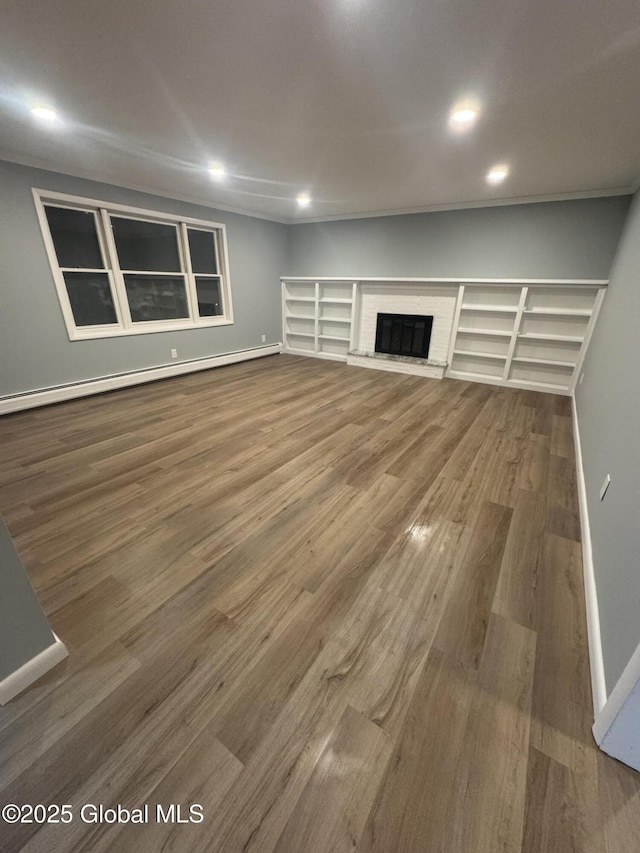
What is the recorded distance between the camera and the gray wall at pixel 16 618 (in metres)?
0.98

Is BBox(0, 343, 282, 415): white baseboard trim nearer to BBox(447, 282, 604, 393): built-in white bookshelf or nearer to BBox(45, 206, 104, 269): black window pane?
BBox(45, 206, 104, 269): black window pane

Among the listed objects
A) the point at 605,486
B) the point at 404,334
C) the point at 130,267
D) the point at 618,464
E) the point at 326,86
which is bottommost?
the point at 605,486

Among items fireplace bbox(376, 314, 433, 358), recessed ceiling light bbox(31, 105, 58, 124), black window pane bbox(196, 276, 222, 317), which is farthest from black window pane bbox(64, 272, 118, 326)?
fireplace bbox(376, 314, 433, 358)

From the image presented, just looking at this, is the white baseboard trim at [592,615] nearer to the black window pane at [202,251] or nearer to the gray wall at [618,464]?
the gray wall at [618,464]

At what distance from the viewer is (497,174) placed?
3.24 m

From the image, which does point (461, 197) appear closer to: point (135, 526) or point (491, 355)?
point (491, 355)

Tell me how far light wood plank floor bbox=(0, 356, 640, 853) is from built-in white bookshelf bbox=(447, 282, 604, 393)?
2.30 metres

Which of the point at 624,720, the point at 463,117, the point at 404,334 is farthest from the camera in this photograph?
the point at 404,334

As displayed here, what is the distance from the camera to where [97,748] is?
969 mm

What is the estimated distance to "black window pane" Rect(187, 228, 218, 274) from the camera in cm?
479

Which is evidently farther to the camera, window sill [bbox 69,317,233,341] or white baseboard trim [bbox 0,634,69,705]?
window sill [bbox 69,317,233,341]

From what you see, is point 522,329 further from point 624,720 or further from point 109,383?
point 109,383

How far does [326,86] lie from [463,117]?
986 millimetres

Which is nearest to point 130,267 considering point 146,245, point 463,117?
point 146,245
